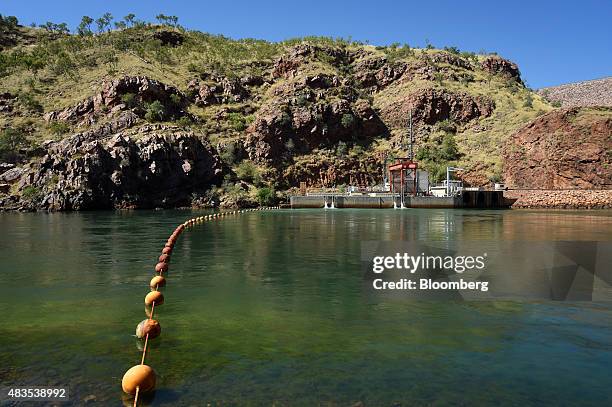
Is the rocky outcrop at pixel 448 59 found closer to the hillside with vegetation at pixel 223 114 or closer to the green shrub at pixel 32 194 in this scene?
the hillside with vegetation at pixel 223 114

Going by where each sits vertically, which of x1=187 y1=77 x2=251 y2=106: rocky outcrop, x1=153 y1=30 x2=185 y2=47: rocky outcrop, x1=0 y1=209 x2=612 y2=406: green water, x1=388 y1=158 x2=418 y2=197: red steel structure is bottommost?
x1=0 y1=209 x2=612 y2=406: green water

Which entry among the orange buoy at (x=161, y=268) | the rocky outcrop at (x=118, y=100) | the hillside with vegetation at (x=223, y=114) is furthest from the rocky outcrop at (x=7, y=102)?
the orange buoy at (x=161, y=268)

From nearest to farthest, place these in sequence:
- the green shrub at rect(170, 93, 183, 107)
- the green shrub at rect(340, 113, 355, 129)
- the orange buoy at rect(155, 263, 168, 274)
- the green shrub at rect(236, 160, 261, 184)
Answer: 1. the orange buoy at rect(155, 263, 168, 274)
2. the green shrub at rect(236, 160, 261, 184)
3. the green shrub at rect(170, 93, 183, 107)
4. the green shrub at rect(340, 113, 355, 129)

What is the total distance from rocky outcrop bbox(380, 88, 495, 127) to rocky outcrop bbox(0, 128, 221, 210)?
183 ft

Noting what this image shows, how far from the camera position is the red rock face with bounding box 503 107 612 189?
91.1m

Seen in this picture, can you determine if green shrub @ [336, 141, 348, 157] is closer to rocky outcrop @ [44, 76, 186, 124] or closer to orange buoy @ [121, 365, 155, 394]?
rocky outcrop @ [44, 76, 186, 124]

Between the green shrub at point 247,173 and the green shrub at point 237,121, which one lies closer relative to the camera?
the green shrub at point 247,173

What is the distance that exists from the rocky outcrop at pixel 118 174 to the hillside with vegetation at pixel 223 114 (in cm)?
25

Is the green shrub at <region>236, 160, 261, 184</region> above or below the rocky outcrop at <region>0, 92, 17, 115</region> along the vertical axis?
below

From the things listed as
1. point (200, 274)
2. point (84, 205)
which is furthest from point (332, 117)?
point (200, 274)

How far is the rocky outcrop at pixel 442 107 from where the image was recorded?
126 m

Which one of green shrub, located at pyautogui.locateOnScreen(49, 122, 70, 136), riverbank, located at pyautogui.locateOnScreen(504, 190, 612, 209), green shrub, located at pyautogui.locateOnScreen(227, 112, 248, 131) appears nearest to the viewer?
riverbank, located at pyautogui.locateOnScreen(504, 190, 612, 209)

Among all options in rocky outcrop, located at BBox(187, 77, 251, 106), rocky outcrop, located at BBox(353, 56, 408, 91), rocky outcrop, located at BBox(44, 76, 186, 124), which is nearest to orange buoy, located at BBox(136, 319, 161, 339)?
rocky outcrop, located at BBox(44, 76, 186, 124)

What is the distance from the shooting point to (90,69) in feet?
415
